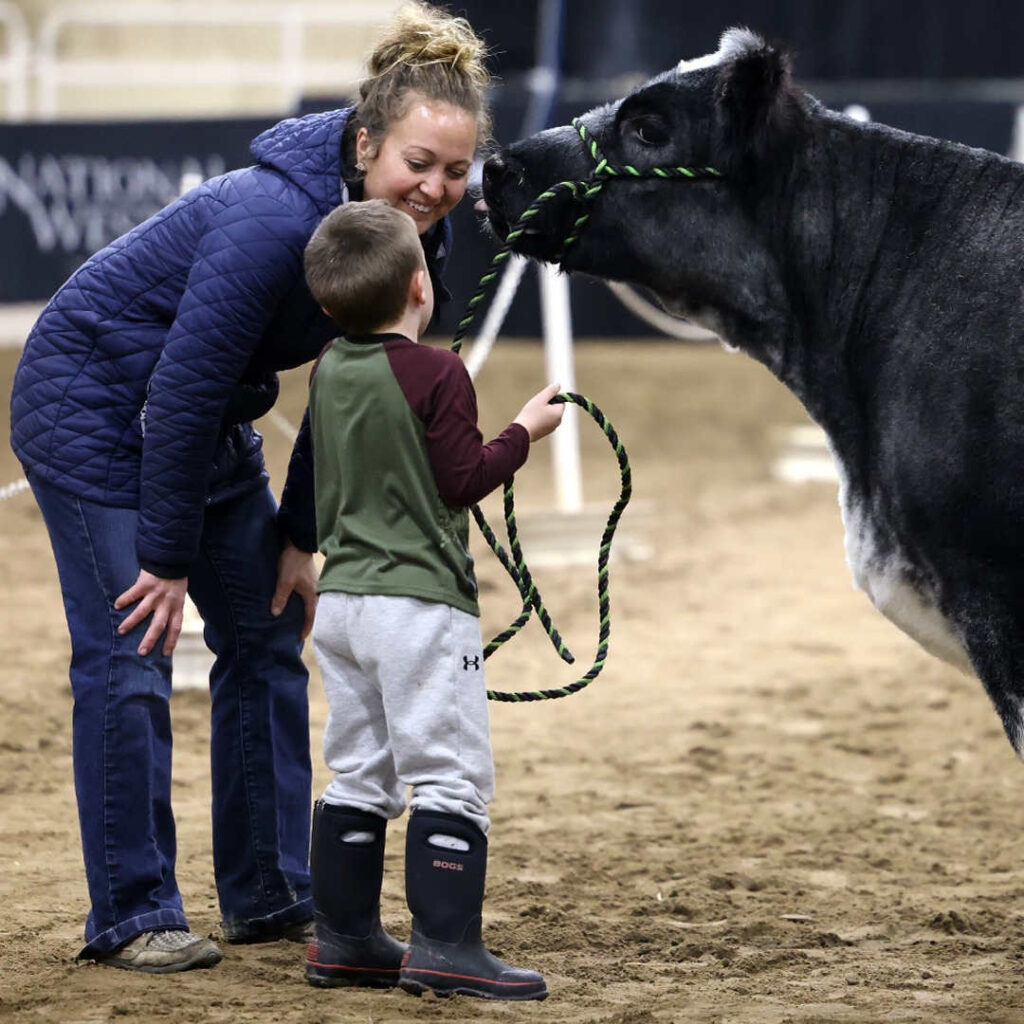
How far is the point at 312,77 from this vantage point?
17.5m

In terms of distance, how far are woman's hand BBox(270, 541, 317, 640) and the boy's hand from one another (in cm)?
72

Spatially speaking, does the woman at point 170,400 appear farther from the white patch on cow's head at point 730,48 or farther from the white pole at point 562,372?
the white pole at point 562,372

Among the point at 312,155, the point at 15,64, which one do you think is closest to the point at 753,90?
the point at 312,155

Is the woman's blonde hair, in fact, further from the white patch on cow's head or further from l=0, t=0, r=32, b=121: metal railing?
l=0, t=0, r=32, b=121: metal railing

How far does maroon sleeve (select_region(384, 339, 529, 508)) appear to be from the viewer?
3.15 metres

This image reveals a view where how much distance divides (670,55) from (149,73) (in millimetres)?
6270

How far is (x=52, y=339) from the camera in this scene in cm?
349

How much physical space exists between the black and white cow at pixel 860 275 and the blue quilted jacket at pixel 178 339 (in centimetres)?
44

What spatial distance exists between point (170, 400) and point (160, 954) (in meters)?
1.14

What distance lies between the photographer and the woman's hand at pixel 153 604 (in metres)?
3.38

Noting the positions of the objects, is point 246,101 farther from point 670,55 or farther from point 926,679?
point 926,679

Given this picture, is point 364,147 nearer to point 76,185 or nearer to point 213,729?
point 213,729

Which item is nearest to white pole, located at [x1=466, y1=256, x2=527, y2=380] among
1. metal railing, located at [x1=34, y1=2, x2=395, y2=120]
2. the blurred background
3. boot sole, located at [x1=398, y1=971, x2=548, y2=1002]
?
the blurred background

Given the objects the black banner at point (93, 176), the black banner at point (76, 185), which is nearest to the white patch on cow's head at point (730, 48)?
the black banner at point (93, 176)
